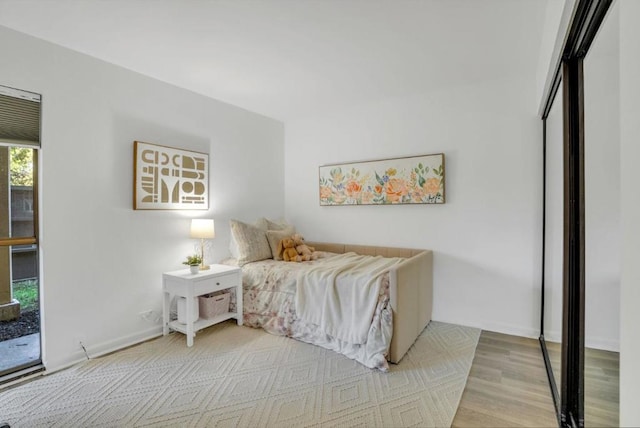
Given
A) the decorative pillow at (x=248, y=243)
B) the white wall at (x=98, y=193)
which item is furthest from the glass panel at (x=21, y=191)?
the decorative pillow at (x=248, y=243)

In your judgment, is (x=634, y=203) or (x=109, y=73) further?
(x=109, y=73)

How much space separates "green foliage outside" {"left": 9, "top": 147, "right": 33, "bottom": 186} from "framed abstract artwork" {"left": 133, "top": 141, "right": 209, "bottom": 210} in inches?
27.2

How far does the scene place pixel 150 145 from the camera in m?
2.90

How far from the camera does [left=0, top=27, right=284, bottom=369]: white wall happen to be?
2.30m

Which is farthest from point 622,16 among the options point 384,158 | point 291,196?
point 291,196

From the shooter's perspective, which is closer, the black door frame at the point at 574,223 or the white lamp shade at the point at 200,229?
the black door frame at the point at 574,223

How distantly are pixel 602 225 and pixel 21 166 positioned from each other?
343 cm

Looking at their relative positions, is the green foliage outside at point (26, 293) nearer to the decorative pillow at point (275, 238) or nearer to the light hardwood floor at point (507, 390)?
the decorative pillow at point (275, 238)

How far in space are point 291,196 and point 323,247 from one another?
91 cm

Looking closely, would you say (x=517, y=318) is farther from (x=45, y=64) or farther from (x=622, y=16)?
(x=45, y=64)

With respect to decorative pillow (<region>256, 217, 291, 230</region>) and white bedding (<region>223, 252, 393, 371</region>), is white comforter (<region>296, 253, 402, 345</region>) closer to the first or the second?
white bedding (<region>223, 252, 393, 371</region>)

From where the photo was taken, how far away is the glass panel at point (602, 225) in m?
0.97

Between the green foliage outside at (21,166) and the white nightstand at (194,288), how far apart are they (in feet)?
4.10

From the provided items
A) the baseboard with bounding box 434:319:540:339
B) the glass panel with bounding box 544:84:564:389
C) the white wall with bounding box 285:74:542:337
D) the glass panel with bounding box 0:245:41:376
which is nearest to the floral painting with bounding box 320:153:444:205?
the white wall with bounding box 285:74:542:337
